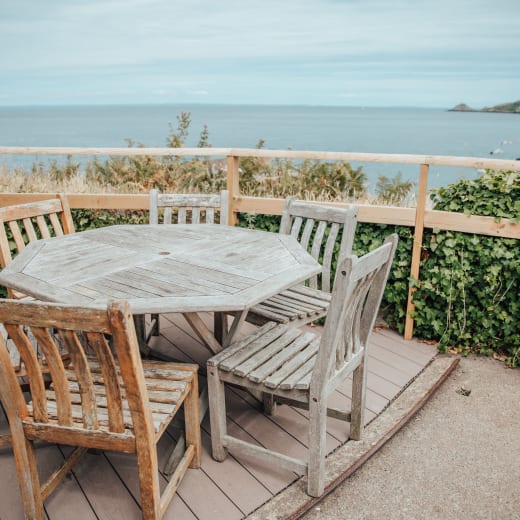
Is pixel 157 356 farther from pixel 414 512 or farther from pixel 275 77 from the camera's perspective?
pixel 275 77

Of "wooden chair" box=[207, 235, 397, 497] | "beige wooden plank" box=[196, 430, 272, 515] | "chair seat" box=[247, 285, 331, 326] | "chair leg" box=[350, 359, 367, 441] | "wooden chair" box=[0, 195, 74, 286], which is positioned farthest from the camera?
"wooden chair" box=[0, 195, 74, 286]

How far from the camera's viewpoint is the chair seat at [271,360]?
2.02 meters

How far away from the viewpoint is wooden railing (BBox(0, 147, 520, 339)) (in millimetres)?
3207

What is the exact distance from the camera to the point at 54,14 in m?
28.3

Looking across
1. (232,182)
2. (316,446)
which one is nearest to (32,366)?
(316,446)

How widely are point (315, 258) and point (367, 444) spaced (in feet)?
3.37

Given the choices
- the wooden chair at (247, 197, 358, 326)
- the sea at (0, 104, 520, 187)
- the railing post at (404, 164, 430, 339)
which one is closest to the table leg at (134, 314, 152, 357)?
the wooden chair at (247, 197, 358, 326)

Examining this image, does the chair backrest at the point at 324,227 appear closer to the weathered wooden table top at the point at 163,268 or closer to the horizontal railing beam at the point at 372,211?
the weathered wooden table top at the point at 163,268

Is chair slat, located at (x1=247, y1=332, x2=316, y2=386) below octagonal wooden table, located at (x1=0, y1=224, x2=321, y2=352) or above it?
below

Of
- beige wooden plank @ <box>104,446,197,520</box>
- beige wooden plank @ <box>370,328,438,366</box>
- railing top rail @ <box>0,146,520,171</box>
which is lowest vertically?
beige wooden plank @ <box>104,446,197,520</box>

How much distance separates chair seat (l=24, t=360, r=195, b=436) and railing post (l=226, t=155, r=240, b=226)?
2.03 m

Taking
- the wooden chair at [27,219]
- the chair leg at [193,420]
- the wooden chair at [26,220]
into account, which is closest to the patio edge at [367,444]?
the chair leg at [193,420]

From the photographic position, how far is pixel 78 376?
5.13ft

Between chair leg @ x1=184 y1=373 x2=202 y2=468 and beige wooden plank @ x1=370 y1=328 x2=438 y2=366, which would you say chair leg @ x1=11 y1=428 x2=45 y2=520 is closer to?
chair leg @ x1=184 y1=373 x2=202 y2=468
